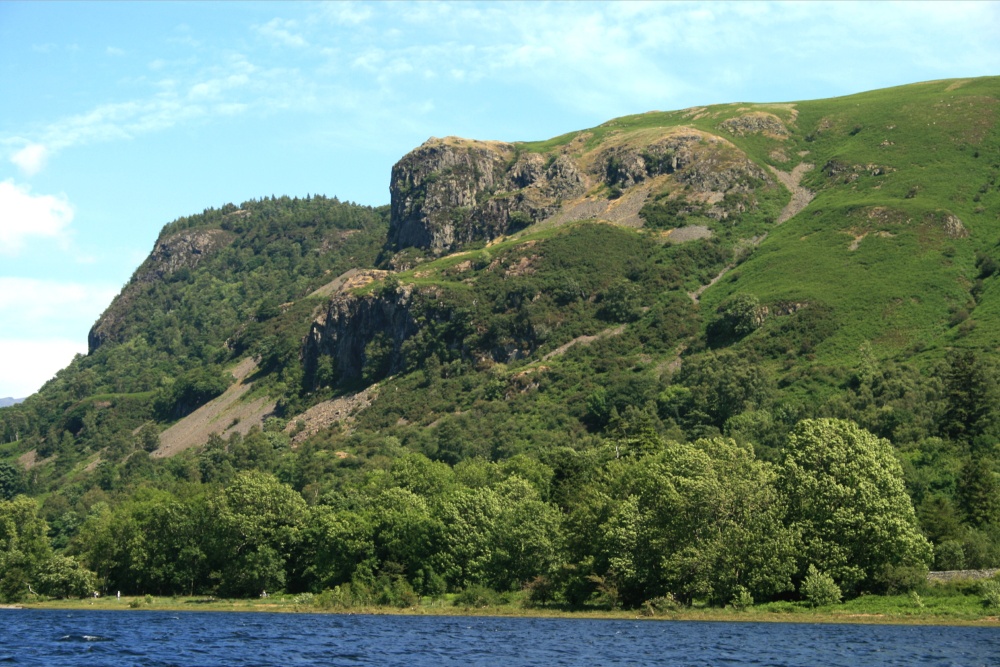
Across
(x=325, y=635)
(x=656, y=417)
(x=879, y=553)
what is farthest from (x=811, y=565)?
(x=656, y=417)

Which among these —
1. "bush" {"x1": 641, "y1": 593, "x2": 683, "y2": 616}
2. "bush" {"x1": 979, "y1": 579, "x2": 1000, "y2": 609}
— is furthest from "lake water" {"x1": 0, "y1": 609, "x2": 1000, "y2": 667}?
"bush" {"x1": 979, "y1": 579, "x2": 1000, "y2": 609}

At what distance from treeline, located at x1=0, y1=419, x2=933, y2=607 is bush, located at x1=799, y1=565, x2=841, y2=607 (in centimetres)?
131

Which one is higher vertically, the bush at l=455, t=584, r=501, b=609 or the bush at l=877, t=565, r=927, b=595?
the bush at l=877, t=565, r=927, b=595

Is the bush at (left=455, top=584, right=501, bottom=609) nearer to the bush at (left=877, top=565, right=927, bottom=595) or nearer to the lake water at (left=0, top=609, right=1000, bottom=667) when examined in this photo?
the lake water at (left=0, top=609, right=1000, bottom=667)

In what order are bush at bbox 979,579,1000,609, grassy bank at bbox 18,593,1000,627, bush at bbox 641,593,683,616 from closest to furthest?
bush at bbox 979,579,1000,609, grassy bank at bbox 18,593,1000,627, bush at bbox 641,593,683,616

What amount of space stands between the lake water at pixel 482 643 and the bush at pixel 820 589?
6.45 m

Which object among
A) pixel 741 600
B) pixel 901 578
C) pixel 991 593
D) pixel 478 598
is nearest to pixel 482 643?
pixel 741 600

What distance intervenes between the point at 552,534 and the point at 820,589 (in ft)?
87.6

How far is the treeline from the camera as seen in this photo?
81188 mm

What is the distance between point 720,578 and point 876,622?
12109 millimetres

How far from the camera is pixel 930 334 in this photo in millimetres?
199125

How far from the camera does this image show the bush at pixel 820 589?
78000 mm

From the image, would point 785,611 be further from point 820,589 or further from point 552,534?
point 552,534

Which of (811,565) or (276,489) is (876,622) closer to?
(811,565)
